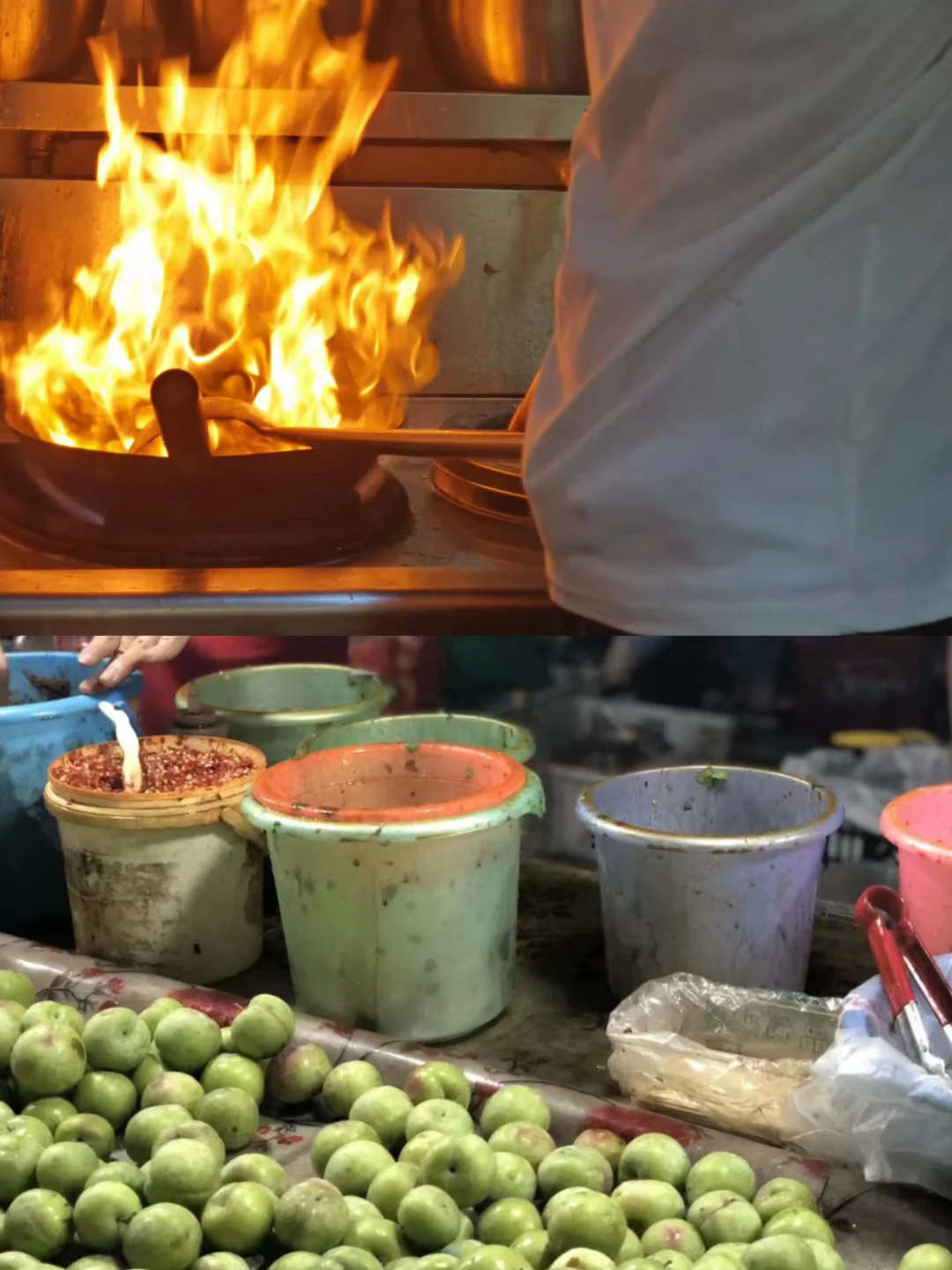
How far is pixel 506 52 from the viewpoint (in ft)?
5.17

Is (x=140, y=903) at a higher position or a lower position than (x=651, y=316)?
lower

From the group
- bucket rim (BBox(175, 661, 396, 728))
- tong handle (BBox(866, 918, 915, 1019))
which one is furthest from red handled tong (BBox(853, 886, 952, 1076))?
bucket rim (BBox(175, 661, 396, 728))

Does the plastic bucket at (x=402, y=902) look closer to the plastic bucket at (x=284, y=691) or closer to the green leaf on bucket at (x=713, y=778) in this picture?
the green leaf on bucket at (x=713, y=778)

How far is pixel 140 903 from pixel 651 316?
1.61 m

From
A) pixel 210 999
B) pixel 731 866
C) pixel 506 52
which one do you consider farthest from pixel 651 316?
pixel 210 999

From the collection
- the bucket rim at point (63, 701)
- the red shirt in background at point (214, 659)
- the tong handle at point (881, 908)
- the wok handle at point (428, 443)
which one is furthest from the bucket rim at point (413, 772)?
the wok handle at point (428, 443)

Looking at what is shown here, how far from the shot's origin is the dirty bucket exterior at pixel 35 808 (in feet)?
7.50

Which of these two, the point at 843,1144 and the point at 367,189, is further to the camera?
the point at 367,189

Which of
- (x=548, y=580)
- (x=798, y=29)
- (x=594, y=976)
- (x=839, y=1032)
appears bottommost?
(x=594, y=976)

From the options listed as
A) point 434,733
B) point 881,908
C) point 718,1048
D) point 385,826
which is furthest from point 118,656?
point 881,908

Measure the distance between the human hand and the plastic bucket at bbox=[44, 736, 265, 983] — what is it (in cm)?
28

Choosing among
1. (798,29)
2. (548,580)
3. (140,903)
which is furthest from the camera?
(140,903)

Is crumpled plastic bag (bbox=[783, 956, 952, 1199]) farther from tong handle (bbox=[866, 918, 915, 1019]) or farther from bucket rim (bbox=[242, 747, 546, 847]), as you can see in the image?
bucket rim (bbox=[242, 747, 546, 847])

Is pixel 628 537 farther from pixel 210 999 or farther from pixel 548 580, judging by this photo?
pixel 210 999
